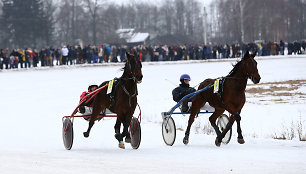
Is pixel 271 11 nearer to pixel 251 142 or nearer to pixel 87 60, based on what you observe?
pixel 87 60

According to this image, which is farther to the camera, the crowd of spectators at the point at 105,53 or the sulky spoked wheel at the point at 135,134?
the crowd of spectators at the point at 105,53

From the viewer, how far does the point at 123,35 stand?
Result: 93562 mm

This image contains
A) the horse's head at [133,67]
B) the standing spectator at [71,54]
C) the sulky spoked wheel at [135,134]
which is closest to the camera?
the horse's head at [133,67]

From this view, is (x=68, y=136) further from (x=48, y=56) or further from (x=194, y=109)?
(x=48, y=56)

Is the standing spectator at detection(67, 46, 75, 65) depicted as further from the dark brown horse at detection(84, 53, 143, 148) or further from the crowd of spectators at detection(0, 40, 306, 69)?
the dark brown horse at detection(84, 53, 143, 148)

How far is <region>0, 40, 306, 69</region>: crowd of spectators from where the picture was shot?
40.0m

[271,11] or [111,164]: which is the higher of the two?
[271,11]

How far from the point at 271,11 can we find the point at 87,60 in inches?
1758

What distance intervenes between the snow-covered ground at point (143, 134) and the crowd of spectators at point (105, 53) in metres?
2.34

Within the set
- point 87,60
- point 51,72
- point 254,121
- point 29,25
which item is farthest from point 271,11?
point 254,121

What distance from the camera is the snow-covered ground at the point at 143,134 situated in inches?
344

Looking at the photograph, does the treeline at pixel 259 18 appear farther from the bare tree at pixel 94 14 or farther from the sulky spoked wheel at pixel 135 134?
the sulky spoked wheel at pixel 135 134

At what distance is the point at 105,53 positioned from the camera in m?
44.7

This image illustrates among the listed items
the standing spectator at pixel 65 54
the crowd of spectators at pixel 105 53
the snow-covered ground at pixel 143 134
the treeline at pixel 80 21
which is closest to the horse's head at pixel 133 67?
the snow-covered ground at pixel 143 134
